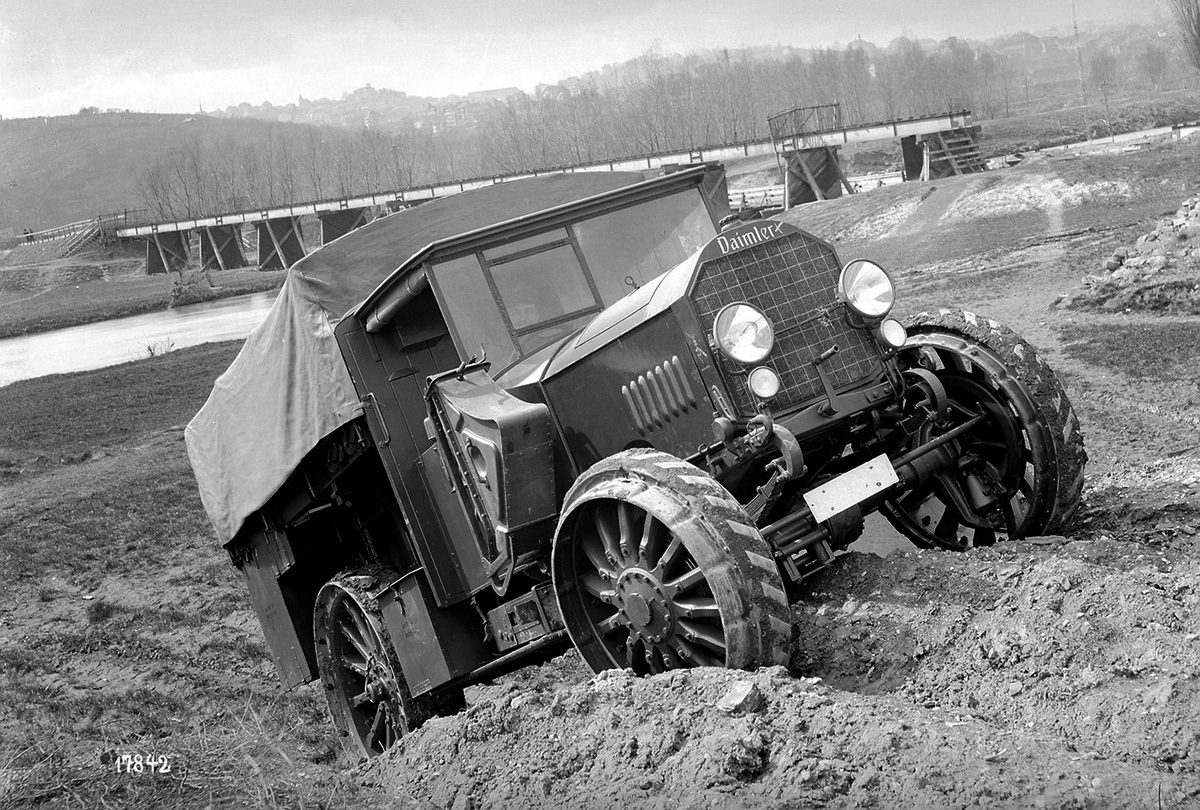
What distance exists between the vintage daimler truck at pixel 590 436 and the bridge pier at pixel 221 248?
65.0 m

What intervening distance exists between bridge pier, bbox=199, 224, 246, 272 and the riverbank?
273 centimetres

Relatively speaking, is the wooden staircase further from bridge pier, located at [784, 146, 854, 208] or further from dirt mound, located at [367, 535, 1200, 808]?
dirt mound, located at [367, 535, 1200, 808]

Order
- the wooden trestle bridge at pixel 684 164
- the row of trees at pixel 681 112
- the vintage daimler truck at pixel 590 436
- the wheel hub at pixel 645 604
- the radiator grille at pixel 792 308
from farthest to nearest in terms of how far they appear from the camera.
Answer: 1. the row of trees at pixel 681 112
2. the wooden trestle bridge at pixel 684 164
3. the radiator grille at pixel 792 308
4. the vintage daimler truck at pixel 590 436
5. the wheel hub at pixel 645 604

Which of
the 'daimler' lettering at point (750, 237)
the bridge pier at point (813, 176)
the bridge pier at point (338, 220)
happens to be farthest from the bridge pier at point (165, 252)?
the 'daimler' lettering at point (750, 237)

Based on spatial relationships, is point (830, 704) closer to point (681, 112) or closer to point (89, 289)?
point (89, 289)

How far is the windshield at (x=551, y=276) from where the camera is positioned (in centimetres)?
657

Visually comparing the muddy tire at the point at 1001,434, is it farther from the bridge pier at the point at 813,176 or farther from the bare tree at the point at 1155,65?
the bare tree at the point at 1155,65

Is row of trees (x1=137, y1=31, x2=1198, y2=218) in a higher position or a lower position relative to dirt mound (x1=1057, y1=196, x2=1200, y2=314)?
higher

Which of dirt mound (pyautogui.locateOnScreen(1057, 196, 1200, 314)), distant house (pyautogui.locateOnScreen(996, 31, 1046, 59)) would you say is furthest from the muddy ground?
distant house (pyautogui.locateOnScreen(996, 31, 1046, 59))

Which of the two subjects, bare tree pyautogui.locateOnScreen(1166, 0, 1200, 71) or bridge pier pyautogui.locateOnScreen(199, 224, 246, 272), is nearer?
bare tree pyautogui.locateOnScreen(1166, 0, 1200, 71)

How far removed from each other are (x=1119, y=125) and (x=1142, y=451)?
6004 centimetres

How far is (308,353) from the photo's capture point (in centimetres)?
725

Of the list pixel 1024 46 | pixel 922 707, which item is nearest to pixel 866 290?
pixel 922 707

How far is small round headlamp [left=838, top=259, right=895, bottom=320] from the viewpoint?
597cm
